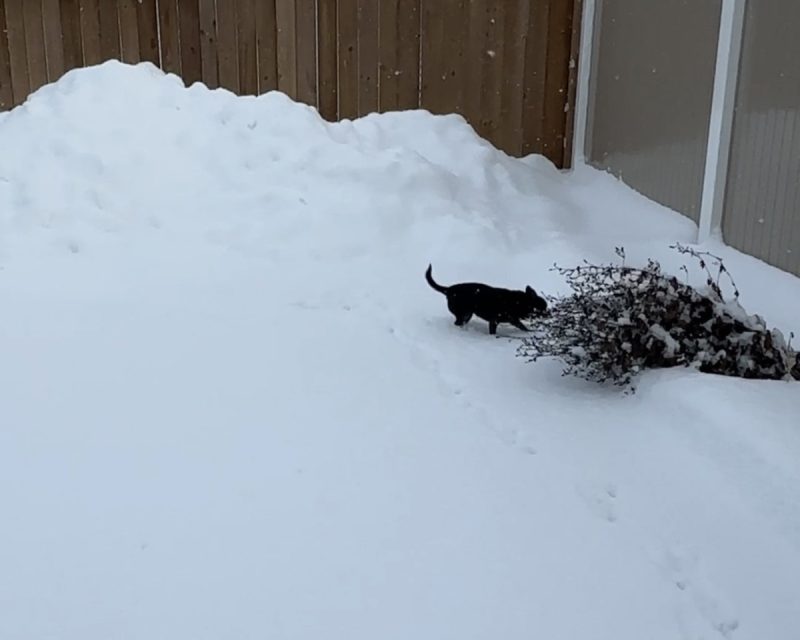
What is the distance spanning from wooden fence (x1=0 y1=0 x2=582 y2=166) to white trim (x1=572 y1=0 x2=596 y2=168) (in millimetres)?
79

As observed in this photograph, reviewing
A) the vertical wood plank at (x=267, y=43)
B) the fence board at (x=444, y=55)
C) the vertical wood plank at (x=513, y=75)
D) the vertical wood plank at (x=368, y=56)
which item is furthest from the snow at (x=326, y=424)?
the vertical wood plank at (x=513, y=75)

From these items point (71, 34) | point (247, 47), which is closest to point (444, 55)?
point (247, 47)

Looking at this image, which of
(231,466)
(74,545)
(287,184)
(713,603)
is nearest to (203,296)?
(287,184)

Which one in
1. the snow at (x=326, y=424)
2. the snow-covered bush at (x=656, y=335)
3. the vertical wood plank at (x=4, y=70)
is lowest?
the snow at (x=326, y=424)

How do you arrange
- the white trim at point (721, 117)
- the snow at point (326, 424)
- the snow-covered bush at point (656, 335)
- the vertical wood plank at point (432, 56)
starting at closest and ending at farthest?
the snow at point (326, 424) → the snow-covered bush at point (656, 335) → the white trim at point (721, 117) → the vertical wood plank at point (432, 56)

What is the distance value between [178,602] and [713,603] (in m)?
1.40

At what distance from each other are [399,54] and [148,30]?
1.91 m

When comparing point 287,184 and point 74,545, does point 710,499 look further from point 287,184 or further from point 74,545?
point 287,184

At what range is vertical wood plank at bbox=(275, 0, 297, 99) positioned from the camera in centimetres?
697

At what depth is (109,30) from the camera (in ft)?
23.1

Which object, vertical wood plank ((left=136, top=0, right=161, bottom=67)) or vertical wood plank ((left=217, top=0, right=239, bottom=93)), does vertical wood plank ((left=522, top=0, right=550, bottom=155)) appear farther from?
vertical wood plank ((left=136, top=0, right=161, bottom=67))

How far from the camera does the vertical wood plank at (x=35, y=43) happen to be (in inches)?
272

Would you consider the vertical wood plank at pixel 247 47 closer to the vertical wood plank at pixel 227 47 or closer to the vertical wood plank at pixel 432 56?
the vertical wood plank at pixel 227 47

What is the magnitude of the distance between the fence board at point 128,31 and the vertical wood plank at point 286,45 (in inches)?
42.2
